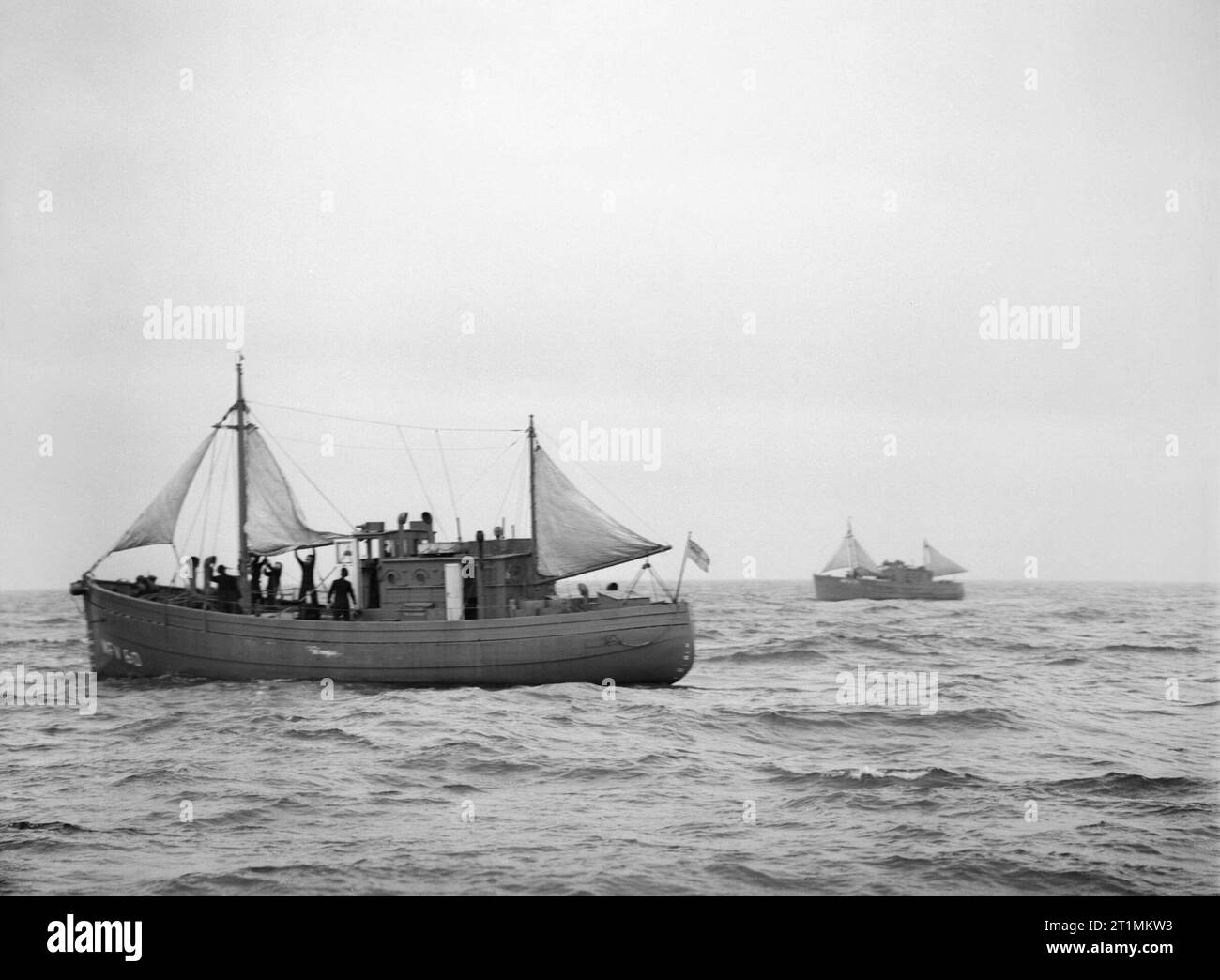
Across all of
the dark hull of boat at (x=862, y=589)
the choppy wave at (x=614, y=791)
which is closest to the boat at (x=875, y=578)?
the dark hull of boat at (x=862, y=589)

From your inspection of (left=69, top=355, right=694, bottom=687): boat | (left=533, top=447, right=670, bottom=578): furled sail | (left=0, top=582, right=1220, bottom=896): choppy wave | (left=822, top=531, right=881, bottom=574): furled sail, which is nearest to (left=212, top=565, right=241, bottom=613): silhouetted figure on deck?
(left=69, top=355, right=694, bottom=687): boat

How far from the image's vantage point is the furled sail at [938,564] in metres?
56.7

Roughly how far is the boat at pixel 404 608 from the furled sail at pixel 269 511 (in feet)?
0.07

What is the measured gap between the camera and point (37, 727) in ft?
45.7

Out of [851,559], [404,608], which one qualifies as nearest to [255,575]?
[404,608]

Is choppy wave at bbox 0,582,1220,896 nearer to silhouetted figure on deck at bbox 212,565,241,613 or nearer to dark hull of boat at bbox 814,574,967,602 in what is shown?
silhouetted figure on deck at bbox 212,565,241,613

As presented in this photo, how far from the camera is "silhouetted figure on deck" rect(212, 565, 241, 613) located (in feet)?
58.5

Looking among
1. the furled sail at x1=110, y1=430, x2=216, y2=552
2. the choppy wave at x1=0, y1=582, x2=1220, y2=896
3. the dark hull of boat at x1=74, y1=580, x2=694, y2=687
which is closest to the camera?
the choppy wave at x1=0, y1=582, x2=1220, y2=896

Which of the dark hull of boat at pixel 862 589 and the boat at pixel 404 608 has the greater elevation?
the boat at pixel 404 608

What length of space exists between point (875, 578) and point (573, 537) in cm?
4101

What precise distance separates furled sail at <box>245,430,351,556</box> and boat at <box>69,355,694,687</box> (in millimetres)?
21

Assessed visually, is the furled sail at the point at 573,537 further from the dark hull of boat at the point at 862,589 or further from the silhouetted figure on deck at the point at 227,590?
the dark hull of boat at the point at 862,589
